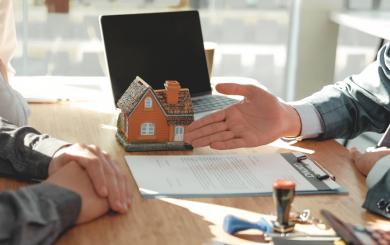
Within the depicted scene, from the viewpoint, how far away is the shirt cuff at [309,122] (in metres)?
1.60

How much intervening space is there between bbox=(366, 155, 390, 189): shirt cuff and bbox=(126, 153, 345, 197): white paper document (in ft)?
0.19

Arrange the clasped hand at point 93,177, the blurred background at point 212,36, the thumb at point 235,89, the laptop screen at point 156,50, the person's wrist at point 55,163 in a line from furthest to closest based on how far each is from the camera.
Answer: the blurred background at point 212,36
the laptop screen at point 156,50
the thumb at point 235,89
the person's wrist at point 55,163
the clasped hand at point 93,177

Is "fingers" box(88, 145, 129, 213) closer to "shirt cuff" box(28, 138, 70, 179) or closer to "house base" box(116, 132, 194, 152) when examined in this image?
"shirt cuff" box(28, 138, 70, 179)

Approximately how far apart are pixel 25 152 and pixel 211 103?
634 mm

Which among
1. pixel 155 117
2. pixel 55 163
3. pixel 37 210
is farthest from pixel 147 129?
pixel 37 210

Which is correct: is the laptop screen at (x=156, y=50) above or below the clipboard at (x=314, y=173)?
above

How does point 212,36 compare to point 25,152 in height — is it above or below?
below

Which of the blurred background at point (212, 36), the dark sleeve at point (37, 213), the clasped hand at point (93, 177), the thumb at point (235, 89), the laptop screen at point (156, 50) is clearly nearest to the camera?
the dark sleeve at point (37, 213)

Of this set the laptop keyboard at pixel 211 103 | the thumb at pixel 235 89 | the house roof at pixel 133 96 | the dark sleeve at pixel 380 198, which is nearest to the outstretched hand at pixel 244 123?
the thumb at pixel 235 89

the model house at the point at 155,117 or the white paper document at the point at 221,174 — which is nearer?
the white paper document at the point at 221,174

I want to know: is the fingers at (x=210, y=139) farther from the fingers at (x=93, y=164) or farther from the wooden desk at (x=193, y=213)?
the fingers at (x=93, y=164)

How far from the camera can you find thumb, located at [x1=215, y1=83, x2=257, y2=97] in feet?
4.90

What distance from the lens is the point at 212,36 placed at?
347cm

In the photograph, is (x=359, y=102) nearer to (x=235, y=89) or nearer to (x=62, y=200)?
(x=235, y=89)
